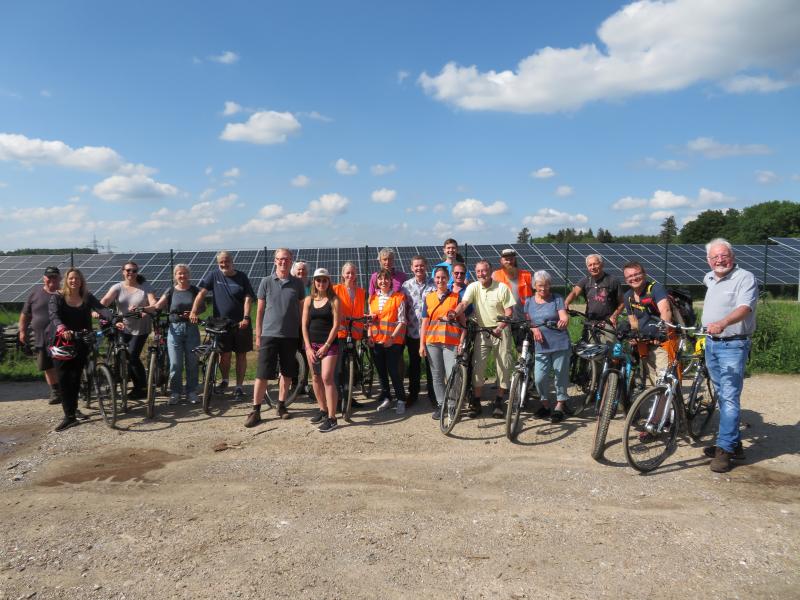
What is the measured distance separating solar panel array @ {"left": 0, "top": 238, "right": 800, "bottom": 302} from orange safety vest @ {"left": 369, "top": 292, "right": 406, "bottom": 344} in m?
11.9

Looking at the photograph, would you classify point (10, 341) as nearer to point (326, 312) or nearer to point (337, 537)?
point (326, 312)

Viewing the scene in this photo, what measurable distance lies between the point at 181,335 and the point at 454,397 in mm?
3533

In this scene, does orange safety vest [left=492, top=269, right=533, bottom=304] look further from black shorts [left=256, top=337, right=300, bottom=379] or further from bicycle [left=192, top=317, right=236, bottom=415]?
→ bicycle [left=192, top=317, right=236, bottom=415]

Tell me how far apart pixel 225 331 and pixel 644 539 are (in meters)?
4.96

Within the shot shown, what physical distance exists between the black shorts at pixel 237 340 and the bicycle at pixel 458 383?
9.16ft

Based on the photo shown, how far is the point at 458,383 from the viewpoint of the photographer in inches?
220

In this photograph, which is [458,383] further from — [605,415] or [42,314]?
[42,314]

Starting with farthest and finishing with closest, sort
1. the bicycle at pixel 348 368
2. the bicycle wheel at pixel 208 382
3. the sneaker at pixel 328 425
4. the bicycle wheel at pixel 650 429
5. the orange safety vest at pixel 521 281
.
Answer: the orange safety vest at pixel 521 281 → the bicycle wheel at pixel 208 382 → the bicycle at pixel 348 368 → the sneaker at pixel 328 425 → the bicycle wheel at pixel 650 429

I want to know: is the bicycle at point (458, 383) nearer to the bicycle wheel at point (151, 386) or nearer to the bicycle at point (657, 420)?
the bicycle at point (657, 420)

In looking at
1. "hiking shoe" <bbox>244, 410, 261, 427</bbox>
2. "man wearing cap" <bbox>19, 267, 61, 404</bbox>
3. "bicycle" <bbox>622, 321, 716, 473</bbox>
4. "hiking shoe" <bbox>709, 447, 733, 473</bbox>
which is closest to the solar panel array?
"man wearing cap" <bbox>19, 267, 61, 404</bbox>

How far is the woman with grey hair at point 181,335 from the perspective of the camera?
6.51 meters

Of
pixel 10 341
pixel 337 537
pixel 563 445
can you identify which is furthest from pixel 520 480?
pixel 10 341

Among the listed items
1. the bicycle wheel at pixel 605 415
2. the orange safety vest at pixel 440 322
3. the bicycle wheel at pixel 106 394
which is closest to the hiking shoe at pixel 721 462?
the bicycle wheel at pixel 605 415

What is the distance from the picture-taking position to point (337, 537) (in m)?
3.49
